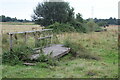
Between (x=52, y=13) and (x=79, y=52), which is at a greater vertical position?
(x=52, y=13)

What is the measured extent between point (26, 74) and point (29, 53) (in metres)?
1.85

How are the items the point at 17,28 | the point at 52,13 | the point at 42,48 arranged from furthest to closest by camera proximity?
the point at 17,28 → the point at 52,13 → the point at 42,48

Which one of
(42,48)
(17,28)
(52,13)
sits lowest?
(42,48)

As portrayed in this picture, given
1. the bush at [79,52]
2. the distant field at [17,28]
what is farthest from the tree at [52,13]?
the bush at [79,52]

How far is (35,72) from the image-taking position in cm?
513

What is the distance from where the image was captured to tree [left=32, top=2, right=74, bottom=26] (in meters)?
27.5

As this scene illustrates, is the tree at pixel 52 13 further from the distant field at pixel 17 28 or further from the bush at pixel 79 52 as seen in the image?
the bush at pixel 79 52

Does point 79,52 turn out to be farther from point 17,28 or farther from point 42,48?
point 17,28

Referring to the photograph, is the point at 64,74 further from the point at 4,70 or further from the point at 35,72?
the point at 4,70

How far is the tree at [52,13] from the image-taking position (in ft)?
90.1

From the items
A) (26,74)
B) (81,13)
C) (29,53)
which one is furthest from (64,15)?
(26,74)

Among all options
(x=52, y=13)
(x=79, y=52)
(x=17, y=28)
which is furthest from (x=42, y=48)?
(x=17, y=28)

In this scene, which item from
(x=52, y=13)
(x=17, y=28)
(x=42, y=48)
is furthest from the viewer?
(x=17, y=28)

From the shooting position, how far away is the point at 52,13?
91.2 feet
